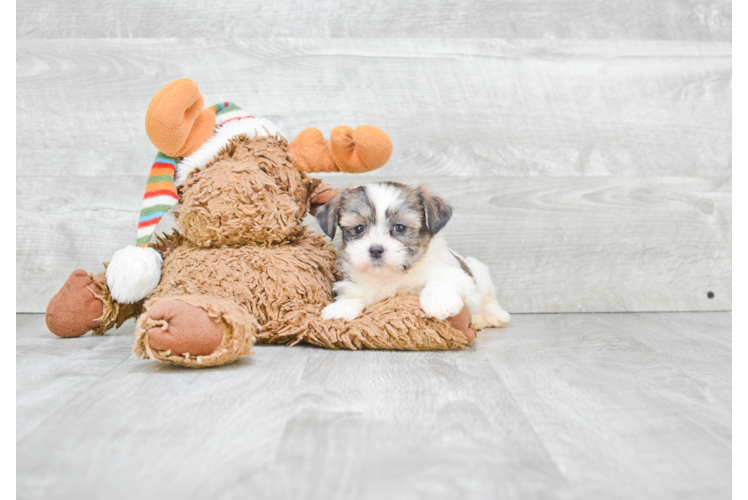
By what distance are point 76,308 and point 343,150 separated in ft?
3.61

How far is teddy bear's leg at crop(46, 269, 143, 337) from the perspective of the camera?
7.19ft

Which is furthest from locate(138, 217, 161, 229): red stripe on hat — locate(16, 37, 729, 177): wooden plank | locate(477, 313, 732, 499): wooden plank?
locate(477, 313, 732, 499): wooden plank

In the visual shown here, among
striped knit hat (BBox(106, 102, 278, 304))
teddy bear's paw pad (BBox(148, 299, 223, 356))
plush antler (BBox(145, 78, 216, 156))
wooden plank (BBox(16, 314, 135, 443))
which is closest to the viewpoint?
wooden plank (BBox(16, 314, 135, 443))

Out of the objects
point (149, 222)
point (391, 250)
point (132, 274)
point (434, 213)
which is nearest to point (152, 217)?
point (149, 222)

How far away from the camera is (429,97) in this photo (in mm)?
2861

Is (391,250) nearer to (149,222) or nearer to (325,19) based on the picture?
(149,222)

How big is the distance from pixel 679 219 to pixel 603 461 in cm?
217

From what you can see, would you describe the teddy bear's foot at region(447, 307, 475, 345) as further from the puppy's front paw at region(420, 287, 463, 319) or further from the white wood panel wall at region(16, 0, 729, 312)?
the white wood panel wall at region(16, 0, 729, 312)

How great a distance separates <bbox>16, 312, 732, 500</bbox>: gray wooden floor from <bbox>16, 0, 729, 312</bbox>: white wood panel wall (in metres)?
0.91

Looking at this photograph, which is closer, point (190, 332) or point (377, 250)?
point (190, 332)

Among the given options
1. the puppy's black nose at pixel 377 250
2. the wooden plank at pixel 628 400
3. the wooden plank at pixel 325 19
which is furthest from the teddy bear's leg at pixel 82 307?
the wooden plank at pixel 628 400

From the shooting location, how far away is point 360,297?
7.42 ft

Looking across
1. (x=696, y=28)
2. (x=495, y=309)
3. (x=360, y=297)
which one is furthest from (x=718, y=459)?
(x=696, y=28)

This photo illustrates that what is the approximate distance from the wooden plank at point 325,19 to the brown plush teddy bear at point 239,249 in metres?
0.75
